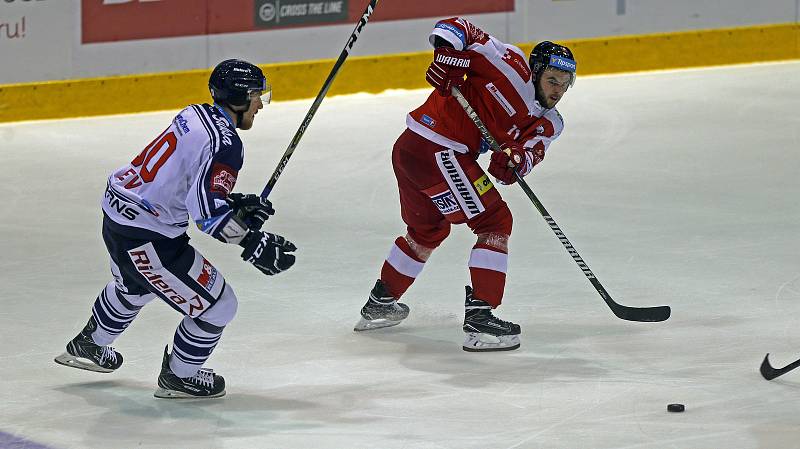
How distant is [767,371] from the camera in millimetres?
4992

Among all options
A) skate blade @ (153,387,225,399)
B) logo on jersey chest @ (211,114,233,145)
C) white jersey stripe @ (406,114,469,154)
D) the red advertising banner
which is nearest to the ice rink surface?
skate blade @ (153,387,225,399)

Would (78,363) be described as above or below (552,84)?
below

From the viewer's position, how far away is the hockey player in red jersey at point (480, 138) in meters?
5.34

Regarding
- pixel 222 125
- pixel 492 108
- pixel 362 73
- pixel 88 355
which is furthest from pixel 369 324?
pixel 362 73

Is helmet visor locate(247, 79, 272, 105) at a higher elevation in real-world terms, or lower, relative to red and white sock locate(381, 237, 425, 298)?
higher

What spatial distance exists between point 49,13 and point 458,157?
13.8 feet

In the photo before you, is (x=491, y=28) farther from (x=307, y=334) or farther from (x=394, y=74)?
(x=307, y=334)

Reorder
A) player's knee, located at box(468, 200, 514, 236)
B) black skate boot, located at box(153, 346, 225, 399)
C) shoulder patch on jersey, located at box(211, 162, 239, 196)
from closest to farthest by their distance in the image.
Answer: shoulder patch on jersey, located at box(211, 162, 239, 196) < black skate boot, located at box(153, 346, 225, 399) < player's knee, located at box(468, 200, 514, 236)

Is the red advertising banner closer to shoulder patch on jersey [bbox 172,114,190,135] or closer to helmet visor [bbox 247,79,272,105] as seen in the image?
helmet visor [bbox 247,79,272,105]

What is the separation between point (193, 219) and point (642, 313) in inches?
74.0

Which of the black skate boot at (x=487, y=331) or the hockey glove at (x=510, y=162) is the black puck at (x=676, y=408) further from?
the hockey glove at (x=510, y=162)

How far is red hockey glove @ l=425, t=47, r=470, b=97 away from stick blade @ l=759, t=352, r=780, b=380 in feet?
4.45

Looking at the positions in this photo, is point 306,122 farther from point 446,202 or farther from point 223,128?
point 223,128

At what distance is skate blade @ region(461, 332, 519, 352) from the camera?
5.34 metres
